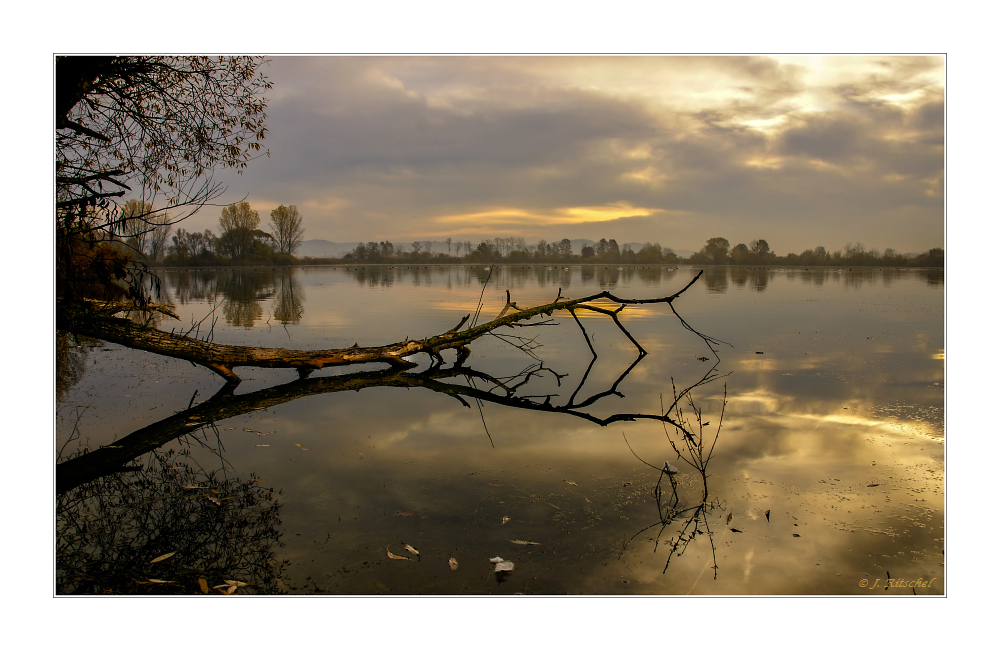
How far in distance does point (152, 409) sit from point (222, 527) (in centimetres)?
373

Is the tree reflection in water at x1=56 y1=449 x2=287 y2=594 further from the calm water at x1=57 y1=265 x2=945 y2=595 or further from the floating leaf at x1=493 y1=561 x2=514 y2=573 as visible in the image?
the floating leaf at x1=493 y1=561 x2=514 y2=573

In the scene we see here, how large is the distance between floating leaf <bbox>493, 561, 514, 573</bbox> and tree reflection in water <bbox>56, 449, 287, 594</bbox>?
126cm

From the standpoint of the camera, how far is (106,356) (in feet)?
33.9

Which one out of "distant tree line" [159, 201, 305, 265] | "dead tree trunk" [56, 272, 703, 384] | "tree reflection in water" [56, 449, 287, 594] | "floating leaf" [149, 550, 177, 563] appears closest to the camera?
"tree reflection in water" [56, 449, 287, 594]

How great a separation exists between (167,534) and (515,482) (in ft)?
8.19

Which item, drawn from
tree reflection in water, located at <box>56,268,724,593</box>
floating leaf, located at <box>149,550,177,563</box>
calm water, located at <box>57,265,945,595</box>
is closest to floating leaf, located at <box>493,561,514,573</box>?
calm water, located at <box>57,265,945,595</box>

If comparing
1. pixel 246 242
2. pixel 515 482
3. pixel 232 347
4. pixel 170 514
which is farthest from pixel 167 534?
pixel 246 242

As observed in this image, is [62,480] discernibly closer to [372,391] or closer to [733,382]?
[372,391]

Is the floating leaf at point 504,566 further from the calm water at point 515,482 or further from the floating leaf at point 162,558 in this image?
the floating leaf at point 162,558

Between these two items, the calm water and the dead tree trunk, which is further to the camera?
the dead tree trunk

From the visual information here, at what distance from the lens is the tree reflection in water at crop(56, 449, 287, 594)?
3.38 meters

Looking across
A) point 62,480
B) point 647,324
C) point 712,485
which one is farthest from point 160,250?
point 712,485

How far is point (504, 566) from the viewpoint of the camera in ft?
11.2

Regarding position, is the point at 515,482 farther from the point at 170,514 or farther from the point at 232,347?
the point at 232,347
